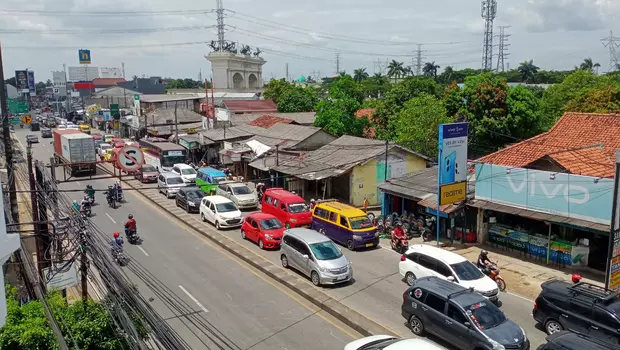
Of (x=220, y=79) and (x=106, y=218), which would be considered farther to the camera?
(x=220, y=79)

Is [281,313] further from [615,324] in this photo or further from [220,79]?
[220,79]

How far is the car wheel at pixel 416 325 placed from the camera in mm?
13891

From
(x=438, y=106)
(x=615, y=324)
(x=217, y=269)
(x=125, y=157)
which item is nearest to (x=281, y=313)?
(x=217, y=269)

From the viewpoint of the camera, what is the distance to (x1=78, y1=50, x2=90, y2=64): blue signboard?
339 feet

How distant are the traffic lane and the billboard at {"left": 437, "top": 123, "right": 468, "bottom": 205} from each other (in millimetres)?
9156

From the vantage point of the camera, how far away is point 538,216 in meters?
19.5

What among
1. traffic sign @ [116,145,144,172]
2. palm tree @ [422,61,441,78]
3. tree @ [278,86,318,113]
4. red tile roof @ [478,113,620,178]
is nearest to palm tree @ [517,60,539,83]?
palm tree @ [422,61,441,78]

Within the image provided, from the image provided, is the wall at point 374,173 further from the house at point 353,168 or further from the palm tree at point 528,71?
the palm tree at point 528,71

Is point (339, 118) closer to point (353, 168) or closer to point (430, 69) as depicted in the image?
point (353, 168)

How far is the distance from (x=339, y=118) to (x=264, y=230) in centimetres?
2343

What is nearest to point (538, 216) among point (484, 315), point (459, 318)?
point (484, 315)

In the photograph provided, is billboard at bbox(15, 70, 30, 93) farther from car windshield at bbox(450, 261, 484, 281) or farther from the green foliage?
car windshield at bbox(450, 261, 484, 281)

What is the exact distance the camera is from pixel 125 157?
14.1 meters

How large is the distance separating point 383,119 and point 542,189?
30.7 meters
